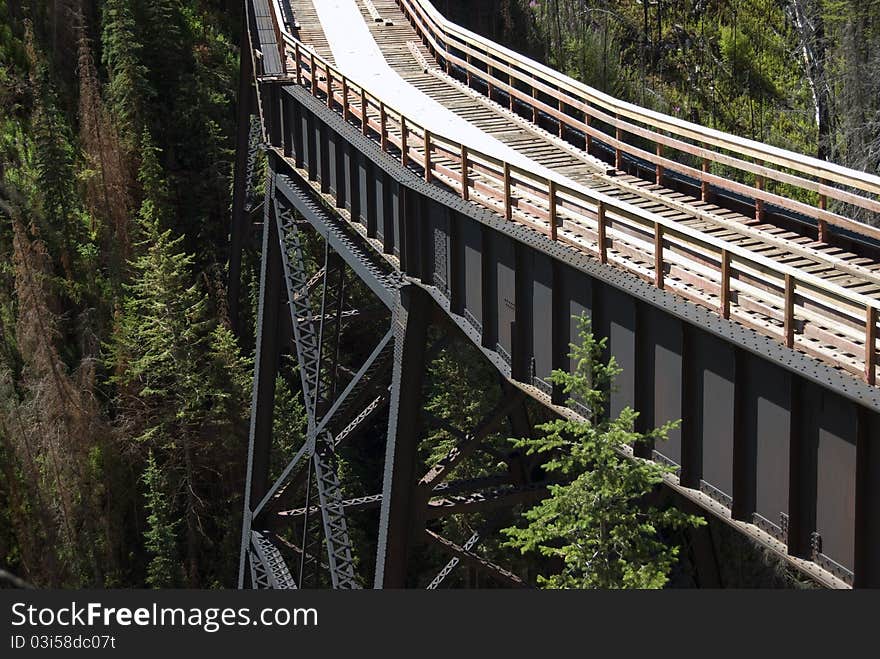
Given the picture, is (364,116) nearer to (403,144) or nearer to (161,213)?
(403,144)

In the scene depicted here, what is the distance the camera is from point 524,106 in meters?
23.6

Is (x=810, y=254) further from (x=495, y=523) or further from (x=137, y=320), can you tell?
(x=137, y=320)

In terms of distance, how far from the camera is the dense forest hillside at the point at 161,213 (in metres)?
32.4

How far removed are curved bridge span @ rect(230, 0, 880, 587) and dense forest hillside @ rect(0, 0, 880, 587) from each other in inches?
225

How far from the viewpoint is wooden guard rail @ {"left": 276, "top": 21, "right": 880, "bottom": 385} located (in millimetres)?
11742

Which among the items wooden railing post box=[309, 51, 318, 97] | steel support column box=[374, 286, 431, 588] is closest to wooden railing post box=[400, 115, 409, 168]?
steel support column box=[374, 286, 431, 588]

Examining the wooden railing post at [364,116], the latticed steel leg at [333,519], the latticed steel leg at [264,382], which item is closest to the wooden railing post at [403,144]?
the wooden railing post at [364,116]

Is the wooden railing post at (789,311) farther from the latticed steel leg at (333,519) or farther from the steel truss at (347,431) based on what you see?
the latticed steel leg at (333,519)

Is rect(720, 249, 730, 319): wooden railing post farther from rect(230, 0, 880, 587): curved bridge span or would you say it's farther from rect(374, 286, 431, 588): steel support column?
rect(374, 286, 431, 588): steel support column

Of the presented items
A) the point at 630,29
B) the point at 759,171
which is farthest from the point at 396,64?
the point at 630,29

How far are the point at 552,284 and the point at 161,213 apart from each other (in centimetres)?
2500

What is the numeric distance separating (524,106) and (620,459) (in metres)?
10.8

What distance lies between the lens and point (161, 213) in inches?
1512

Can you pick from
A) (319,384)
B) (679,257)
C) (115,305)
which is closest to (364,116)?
(319,384)
